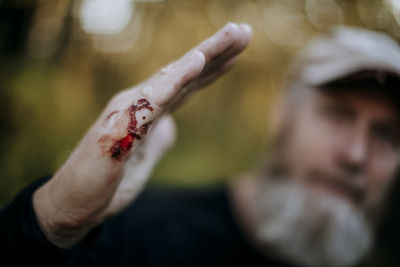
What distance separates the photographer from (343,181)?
2.01 m

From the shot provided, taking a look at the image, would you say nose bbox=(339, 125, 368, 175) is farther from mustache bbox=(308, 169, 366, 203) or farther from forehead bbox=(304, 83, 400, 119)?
forehead bbox=(304, 83, 400, 119)

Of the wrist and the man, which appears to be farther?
the man

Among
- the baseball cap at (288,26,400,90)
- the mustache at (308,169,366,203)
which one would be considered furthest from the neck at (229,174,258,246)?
the baseball cap at (288,26,400,90)

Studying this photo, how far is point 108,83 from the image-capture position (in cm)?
361

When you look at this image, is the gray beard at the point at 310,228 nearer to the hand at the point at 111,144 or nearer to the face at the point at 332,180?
the face at the point at 332,180

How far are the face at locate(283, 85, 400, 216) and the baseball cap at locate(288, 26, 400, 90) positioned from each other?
155 mm

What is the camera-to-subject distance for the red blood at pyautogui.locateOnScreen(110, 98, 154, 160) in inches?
33.7

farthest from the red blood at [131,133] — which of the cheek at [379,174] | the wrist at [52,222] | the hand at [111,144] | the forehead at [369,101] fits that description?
the cheek at [379,174]

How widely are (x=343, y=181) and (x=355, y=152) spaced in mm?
250

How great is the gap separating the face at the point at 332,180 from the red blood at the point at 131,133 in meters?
1.61

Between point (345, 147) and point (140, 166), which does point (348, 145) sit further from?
point (140, 166)

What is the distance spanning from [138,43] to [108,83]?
75cm

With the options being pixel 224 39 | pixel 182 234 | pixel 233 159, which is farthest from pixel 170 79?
pixel 233 159

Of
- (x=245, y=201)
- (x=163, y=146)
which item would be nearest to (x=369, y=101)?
(x=245, y=201)
